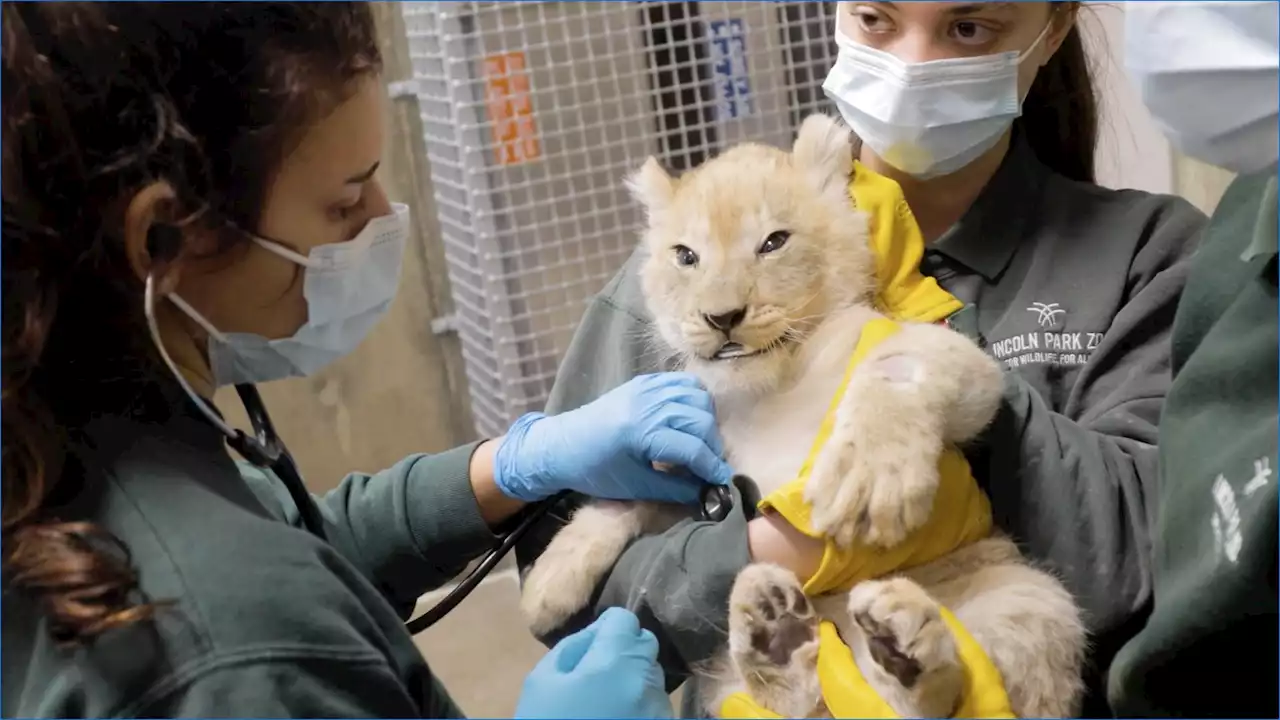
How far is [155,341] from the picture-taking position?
35.0 inches

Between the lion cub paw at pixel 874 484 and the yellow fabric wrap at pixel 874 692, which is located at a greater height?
the lion cub paw at pixel 874 484

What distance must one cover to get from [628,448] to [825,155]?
1.36 ft

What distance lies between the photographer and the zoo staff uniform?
3.45ft

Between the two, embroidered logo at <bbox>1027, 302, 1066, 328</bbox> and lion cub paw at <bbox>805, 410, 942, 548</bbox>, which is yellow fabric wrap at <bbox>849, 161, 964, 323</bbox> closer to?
embroidered logo at <bbox>1027, 302, 1066, 328</bbox>

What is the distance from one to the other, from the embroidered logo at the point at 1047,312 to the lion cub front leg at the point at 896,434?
A: 21 centimetres

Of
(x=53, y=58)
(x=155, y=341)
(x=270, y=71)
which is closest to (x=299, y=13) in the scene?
(x=270, y=71)

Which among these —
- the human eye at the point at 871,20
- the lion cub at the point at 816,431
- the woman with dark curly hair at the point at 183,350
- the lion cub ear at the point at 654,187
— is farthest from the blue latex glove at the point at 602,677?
the human eye at the point at 871,20

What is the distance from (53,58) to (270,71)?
0.52 feet

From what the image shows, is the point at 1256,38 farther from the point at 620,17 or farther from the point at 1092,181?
the point at 620,17

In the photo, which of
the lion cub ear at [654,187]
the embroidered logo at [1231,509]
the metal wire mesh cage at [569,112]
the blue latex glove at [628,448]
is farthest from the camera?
the metal wire mesh cage at [569,112]

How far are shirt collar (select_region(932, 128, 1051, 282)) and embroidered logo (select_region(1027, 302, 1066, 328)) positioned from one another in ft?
0.24

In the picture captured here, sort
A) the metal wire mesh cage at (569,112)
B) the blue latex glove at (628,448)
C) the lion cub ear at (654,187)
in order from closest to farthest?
the blue latex glove at (628,448) < the lion cub ear at (654,187) < the metal wire mesh cage at (569,112)

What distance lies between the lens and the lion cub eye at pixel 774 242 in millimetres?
1164

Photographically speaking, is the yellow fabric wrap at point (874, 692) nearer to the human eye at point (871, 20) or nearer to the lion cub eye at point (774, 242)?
the lion cub eye at point (774, 242)
